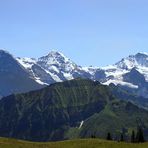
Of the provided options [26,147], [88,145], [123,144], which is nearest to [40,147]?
[26,147]

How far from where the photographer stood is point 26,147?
104125 mm

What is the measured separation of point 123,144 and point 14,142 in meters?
25.6

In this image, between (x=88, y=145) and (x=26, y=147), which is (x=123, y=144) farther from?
(x=26, y=147)

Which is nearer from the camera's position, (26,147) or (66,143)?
(26,147)

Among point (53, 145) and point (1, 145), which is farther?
point (53, 145)

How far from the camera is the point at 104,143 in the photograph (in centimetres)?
11131

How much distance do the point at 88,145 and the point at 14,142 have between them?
685 inches

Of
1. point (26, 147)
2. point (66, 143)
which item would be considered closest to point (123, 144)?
point (66, 143)

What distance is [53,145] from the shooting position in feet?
366

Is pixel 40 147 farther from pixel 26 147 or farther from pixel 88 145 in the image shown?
pixel 88 145

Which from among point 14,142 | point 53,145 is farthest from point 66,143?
point 14,142

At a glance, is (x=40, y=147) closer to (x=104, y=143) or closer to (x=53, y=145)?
(x=53, y=145)

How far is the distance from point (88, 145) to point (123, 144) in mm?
8385

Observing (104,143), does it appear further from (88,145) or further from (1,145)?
(1,145)
